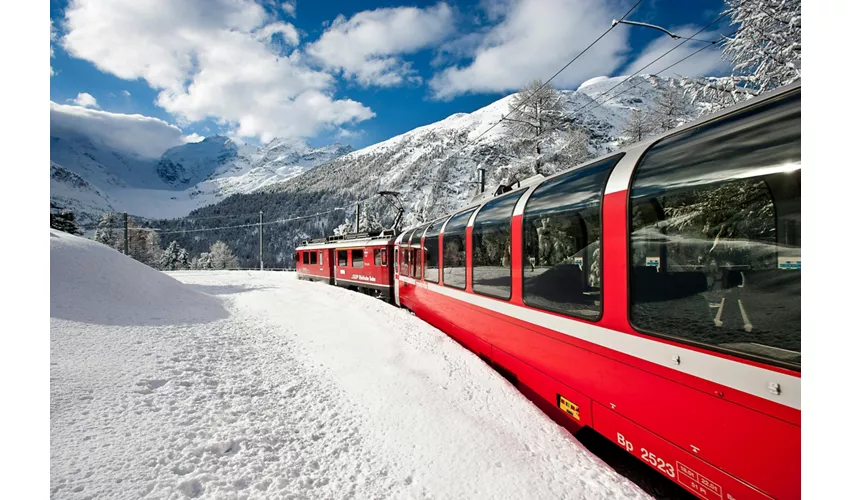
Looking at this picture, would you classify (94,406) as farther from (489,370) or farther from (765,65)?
(765,65)

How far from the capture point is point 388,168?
478ft

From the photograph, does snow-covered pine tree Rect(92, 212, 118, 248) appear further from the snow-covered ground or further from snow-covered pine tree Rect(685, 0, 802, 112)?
snow-covered pine tree Rect(685, 0, 802, 112)

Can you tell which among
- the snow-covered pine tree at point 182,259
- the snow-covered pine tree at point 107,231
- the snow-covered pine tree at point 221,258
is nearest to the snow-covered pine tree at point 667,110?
the snow-covered pine tree at point 107,231

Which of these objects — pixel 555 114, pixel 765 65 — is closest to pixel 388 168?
pixel 555 114

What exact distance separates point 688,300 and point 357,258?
15534 mm

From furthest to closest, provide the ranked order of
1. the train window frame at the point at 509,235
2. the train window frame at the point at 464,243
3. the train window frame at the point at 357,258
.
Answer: the train window frame at the point at 357,258 < the train window frame at the point at 464,243 < the train window frame at the point at 509,235

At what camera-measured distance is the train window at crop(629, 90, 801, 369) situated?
1.83m

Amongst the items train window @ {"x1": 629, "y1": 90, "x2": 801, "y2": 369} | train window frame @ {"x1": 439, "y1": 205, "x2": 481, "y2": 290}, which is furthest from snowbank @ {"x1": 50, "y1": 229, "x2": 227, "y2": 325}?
train window @ {"x1": 629, "y1": 90, "x2": 801, "y2": 369}

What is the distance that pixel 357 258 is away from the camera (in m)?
17.0

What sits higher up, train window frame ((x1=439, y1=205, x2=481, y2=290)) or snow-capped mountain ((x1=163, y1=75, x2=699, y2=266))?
snow-capped mountain ((x1=163, y1=75, x2=699, y2=266))

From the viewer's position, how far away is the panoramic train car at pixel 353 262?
14453mm

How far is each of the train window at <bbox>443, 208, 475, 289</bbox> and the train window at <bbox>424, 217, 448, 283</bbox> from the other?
0.44m

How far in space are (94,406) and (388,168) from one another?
485 feet

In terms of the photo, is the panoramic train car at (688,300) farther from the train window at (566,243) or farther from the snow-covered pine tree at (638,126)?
the snow-covered pine tree at (638,126)
